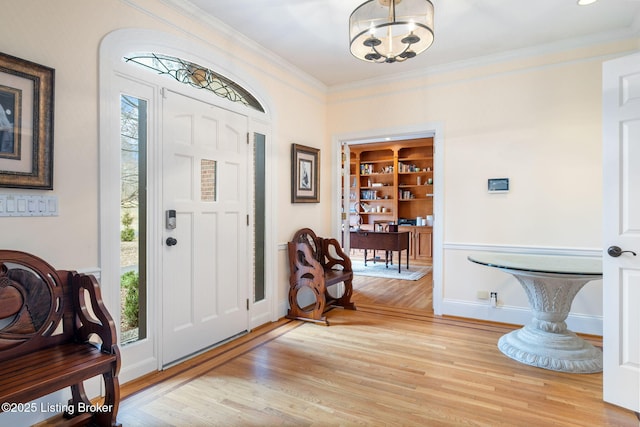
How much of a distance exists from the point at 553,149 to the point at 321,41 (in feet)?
7.96

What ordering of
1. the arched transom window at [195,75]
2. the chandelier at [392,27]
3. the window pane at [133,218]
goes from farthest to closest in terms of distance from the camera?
the arched transom window at [195,75], the window pane at [133,218], the chandelier at [392,27]

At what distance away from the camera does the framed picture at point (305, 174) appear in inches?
158

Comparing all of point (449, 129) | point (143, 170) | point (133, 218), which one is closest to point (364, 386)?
point (133, 218)

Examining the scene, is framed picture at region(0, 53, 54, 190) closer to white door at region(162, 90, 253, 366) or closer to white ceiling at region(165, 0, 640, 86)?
white door at region(162, 90, 253, 366)

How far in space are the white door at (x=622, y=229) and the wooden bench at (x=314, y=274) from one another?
226 centimetres

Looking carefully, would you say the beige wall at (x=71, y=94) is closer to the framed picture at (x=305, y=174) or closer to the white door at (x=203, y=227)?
the white door at (x=203, y=227)

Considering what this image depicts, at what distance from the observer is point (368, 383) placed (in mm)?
2438

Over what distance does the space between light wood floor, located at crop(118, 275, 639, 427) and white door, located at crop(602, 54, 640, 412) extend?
0.22 m

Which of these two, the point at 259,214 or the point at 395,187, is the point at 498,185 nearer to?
the point at 259,214

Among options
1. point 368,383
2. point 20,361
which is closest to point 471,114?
point 368,383

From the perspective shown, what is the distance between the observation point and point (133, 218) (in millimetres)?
2492

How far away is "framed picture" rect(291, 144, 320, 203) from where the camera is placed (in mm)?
4020

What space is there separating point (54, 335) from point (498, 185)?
12.4 feet

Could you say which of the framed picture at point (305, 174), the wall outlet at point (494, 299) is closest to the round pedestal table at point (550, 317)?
the wall outlet at point (494, 299)
